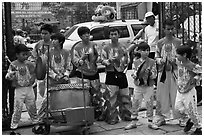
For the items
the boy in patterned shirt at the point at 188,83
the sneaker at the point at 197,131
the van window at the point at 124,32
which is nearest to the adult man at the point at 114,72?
the boy in patterned shirt at the point at 188,83

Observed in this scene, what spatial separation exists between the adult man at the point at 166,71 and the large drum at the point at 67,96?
3.69ft

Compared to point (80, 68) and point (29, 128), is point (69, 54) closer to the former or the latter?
point (80, 68)

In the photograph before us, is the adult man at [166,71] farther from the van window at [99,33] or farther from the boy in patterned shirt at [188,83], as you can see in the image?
the van window at [99,33]

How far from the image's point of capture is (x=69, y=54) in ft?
15.9

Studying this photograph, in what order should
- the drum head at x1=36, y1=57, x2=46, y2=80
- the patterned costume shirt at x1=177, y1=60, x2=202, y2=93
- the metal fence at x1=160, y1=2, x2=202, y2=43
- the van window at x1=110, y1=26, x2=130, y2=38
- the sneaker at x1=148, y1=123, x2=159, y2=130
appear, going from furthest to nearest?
the van window at x1=110, y1=26, x2=130, y2=38, the metal fence at x1=160, y1=2, x2=202, y2=43, the sneaker at x1=148, y1=123, x2=159, y2=130, the drum head at x1=36, y1=57, x2=46, y2=80, the patterned costume shirt at x1=177, y1=60, x2=202, y2=93

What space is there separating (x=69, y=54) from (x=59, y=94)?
70 cm

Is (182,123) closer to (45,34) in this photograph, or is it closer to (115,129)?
(115,129)

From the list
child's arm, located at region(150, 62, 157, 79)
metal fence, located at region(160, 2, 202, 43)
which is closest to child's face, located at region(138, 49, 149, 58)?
child's arm, located at region(150, 62, 157, 79)

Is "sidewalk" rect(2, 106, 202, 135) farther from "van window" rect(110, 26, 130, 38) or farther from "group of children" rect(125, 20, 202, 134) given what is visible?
"van window" rect(110, 26, 130, 38)

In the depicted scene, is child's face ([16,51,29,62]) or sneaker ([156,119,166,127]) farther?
sneaker ([156,119,166,127])

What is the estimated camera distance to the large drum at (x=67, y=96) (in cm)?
436

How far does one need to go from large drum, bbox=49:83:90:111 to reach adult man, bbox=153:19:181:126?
112 centimetres

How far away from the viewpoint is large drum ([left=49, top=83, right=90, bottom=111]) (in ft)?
14.3

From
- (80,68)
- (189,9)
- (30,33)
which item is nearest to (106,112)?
(80,68)
